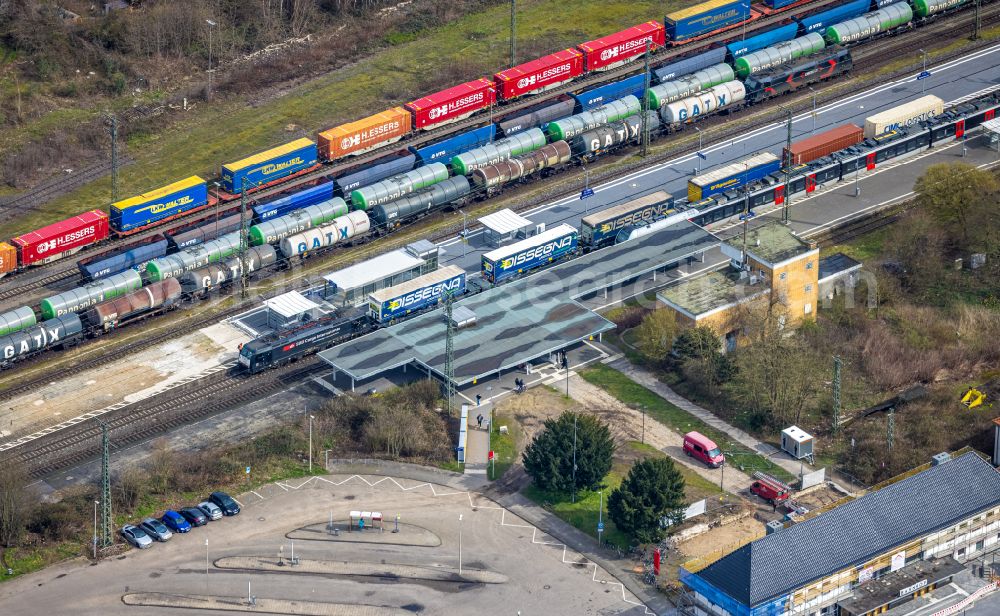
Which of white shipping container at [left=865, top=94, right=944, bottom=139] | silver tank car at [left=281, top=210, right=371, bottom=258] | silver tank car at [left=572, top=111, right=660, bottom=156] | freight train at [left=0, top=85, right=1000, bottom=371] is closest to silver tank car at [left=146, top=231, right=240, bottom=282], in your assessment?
freight train at [left=0, top=85, right=1000, bottom=371]

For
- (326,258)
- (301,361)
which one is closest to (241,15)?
(326,258)

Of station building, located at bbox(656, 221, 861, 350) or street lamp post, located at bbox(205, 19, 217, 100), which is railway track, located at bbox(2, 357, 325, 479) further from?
street lamp post, located at bbox(205, 19, 217, 100)

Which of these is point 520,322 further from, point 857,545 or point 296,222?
point 857,545

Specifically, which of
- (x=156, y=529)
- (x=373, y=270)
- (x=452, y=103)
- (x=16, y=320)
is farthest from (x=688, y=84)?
(x=156, y=529)

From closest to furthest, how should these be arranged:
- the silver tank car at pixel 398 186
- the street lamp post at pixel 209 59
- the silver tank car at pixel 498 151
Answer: the silver tank car at pixel 398 186 → the silver tank car at pixel 498 151 → the street lamp post at pixel 209 59

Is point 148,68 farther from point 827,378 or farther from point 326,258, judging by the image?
point 827,378

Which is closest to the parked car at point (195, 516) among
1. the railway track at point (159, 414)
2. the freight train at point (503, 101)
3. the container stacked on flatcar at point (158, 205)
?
the railway track at point (159, 414)

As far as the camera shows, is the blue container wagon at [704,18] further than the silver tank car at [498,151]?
Yes

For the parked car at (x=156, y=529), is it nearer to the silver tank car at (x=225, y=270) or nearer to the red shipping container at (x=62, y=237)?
the silver tank car at (x=225, y=270)
